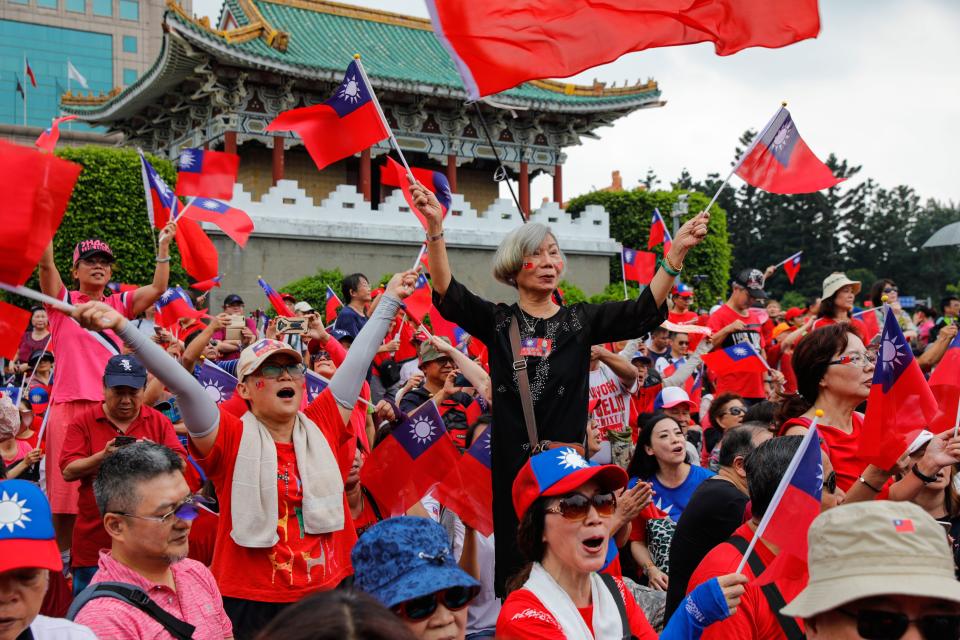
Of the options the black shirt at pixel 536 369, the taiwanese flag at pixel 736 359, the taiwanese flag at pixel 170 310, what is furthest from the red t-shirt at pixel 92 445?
the taiwanese flag at pixel 736 359

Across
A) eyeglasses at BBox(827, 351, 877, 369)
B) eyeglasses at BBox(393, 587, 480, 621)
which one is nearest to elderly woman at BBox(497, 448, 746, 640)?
eyeglasses at BBox(393, 587, 480, 621)

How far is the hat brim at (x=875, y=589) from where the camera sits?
6.19ft

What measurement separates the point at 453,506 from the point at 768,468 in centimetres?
156

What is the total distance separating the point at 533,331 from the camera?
3.87m

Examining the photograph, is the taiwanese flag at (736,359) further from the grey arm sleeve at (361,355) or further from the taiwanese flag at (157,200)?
the grey arm sleeve at (361,355)

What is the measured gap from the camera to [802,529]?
2.93m

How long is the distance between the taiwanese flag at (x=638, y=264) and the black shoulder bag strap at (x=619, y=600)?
922 centimetres

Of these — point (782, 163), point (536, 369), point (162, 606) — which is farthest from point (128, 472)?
point (782, 163)

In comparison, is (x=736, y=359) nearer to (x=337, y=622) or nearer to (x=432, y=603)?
(x=432, y=603)

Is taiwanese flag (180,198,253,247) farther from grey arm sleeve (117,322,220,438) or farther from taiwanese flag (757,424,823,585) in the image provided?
taiwanese flag (757,424,823,585)

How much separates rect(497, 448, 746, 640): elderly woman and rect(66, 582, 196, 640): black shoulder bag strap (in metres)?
1.00

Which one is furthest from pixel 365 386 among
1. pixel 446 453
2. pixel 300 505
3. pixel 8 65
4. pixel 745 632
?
pixel 8 65

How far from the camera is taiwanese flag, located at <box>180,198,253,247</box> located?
695 cm

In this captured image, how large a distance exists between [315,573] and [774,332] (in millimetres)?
8415
